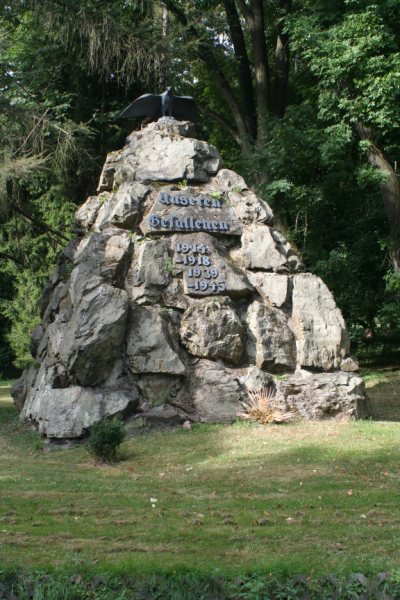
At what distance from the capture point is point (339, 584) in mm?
5230

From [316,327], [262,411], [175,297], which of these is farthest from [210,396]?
[316,327]

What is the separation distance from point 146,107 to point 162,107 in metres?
0.31

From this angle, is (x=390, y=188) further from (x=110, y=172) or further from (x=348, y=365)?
(x=110, y=172)

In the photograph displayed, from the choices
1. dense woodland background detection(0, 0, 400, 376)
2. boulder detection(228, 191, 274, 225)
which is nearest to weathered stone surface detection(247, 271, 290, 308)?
boulder detection(228, 191, 274, 225)

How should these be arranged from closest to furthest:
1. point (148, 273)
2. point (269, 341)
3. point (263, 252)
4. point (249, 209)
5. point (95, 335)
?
1. point (95, 335)
2. point (148, 273)
3. point (269, 341)
4. point (263, 252)
5. point (249, 209)

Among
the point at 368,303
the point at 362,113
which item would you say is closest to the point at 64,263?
the point at 362,113

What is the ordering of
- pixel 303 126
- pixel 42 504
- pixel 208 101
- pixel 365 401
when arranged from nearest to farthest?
pixel 42 504
pixel 365 401
pixel 303 126
pixel 208 101

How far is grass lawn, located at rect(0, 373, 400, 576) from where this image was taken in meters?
6.09

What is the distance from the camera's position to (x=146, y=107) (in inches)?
582

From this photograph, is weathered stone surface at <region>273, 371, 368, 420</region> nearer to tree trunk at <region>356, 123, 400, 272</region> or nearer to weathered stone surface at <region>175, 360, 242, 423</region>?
weathered stone surface at <region>175, 360, 242, 423</region>

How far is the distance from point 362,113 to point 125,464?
11.7m

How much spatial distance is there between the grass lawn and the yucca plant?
214mm

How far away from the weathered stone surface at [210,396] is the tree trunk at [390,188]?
8.97m

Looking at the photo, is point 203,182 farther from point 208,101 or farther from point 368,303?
point 208,101
